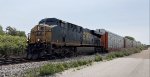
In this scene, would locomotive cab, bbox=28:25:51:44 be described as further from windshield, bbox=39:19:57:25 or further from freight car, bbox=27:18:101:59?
windshield, bbox=39:19:57:25

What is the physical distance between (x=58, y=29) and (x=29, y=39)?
8.76 ft

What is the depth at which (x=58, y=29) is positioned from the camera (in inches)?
965

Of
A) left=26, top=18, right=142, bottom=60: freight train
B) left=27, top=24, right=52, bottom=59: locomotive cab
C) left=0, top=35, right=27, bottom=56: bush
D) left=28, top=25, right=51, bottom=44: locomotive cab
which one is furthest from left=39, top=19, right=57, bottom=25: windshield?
left=0, top=35, right=27, bottom=56: bush

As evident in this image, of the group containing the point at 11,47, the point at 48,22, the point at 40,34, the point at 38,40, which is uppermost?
the point at 48,22

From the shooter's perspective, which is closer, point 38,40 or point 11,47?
point 38,40

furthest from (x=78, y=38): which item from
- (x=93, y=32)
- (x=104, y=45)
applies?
(x=104, y=45)

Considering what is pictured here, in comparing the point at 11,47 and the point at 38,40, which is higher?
the point at 38,40

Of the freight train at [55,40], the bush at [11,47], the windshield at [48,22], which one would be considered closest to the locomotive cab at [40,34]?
the freight train at [55,40]

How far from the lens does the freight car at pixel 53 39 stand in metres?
22.9

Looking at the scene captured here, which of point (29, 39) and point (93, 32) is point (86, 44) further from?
point (29, 39)

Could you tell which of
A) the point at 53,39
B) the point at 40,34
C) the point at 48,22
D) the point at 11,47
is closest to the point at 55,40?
the point at 53,39

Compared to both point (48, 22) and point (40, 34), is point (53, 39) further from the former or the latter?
point (48, 22)

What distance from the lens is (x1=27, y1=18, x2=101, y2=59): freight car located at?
22938 millimetres

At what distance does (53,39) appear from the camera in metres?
23.6
